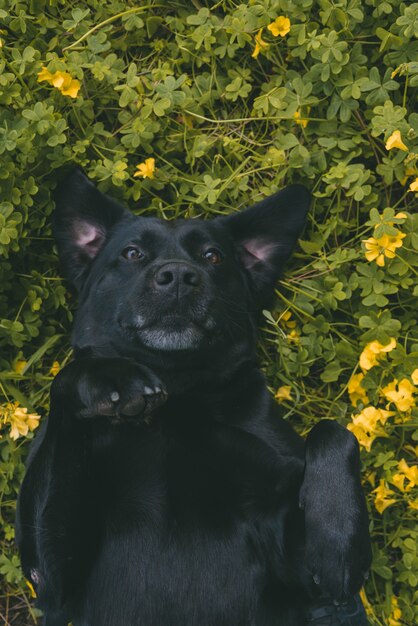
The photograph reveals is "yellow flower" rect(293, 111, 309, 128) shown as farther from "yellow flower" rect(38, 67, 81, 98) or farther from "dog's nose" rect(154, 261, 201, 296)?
"dog's nose" rect(154, 261, 201, 296)

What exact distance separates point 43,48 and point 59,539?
7.30 feet

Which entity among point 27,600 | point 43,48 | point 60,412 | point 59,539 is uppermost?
Answer: point 43,48

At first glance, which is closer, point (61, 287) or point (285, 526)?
point (285, 526)

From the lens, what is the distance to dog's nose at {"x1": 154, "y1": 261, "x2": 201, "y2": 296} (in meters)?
3.02

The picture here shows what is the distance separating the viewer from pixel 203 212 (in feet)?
12.8

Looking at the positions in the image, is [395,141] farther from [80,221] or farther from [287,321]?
[80,221]

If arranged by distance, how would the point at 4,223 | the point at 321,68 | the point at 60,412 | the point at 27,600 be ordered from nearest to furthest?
1. the point at 60,412
2. the point at 4,223
3. the point at 321,68
4. the point at 27,600

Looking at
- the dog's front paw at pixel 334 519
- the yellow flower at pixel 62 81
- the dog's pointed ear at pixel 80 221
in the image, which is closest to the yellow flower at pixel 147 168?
the dog's pointed ear at pixel 80 221

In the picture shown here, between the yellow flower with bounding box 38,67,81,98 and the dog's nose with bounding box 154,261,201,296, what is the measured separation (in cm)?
105

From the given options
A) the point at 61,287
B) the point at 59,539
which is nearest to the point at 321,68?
the point at 61,287

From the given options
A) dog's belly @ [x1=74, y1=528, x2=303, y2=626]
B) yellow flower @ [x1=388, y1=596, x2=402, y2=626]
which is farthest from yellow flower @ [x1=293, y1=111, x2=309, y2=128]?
yellow flower @ [x1=388, y1=596, x2=402, y2=626]

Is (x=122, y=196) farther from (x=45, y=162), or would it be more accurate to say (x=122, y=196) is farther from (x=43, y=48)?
(x=43, y=48)

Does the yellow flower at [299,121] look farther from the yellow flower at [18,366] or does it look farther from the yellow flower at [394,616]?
the yellow flower at [394,616]

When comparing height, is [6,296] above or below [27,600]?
above
